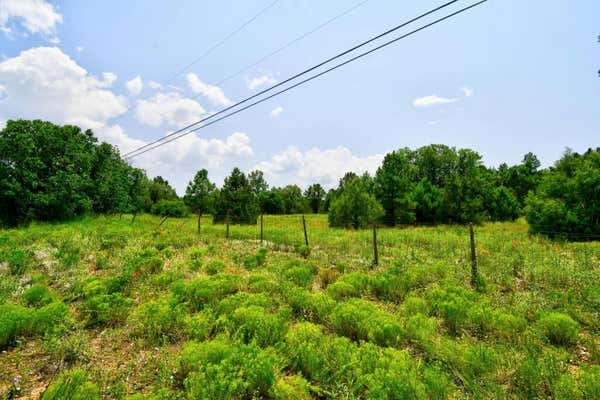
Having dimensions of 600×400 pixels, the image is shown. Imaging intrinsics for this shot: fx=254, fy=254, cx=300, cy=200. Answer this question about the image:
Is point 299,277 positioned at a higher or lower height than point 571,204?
lower

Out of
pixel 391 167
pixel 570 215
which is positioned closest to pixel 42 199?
pixel 391 167

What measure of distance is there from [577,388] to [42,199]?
95.9 ft

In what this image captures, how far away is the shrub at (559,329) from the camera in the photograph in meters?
3.92

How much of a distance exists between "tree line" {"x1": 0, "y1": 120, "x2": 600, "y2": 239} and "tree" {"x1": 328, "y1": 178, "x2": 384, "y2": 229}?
0.32 feet

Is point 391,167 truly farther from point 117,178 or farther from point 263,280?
point 117,178

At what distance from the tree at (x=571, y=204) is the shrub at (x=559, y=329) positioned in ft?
60.4

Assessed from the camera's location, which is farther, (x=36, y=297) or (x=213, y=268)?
(x=213, y=268)

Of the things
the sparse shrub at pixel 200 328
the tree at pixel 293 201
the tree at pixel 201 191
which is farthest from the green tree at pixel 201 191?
the sparse shrub at pixel 200 328

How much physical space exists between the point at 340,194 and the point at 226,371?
97.0ft

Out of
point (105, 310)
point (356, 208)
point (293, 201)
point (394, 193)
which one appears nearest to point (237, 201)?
point (356, 208)

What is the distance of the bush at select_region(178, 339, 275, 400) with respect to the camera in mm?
2713

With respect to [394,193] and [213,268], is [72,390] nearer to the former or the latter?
[213,268]

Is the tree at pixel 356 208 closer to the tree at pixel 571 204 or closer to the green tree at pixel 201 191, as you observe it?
the tree at pixel 571 204

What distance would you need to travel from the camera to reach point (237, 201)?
36.0 meters
